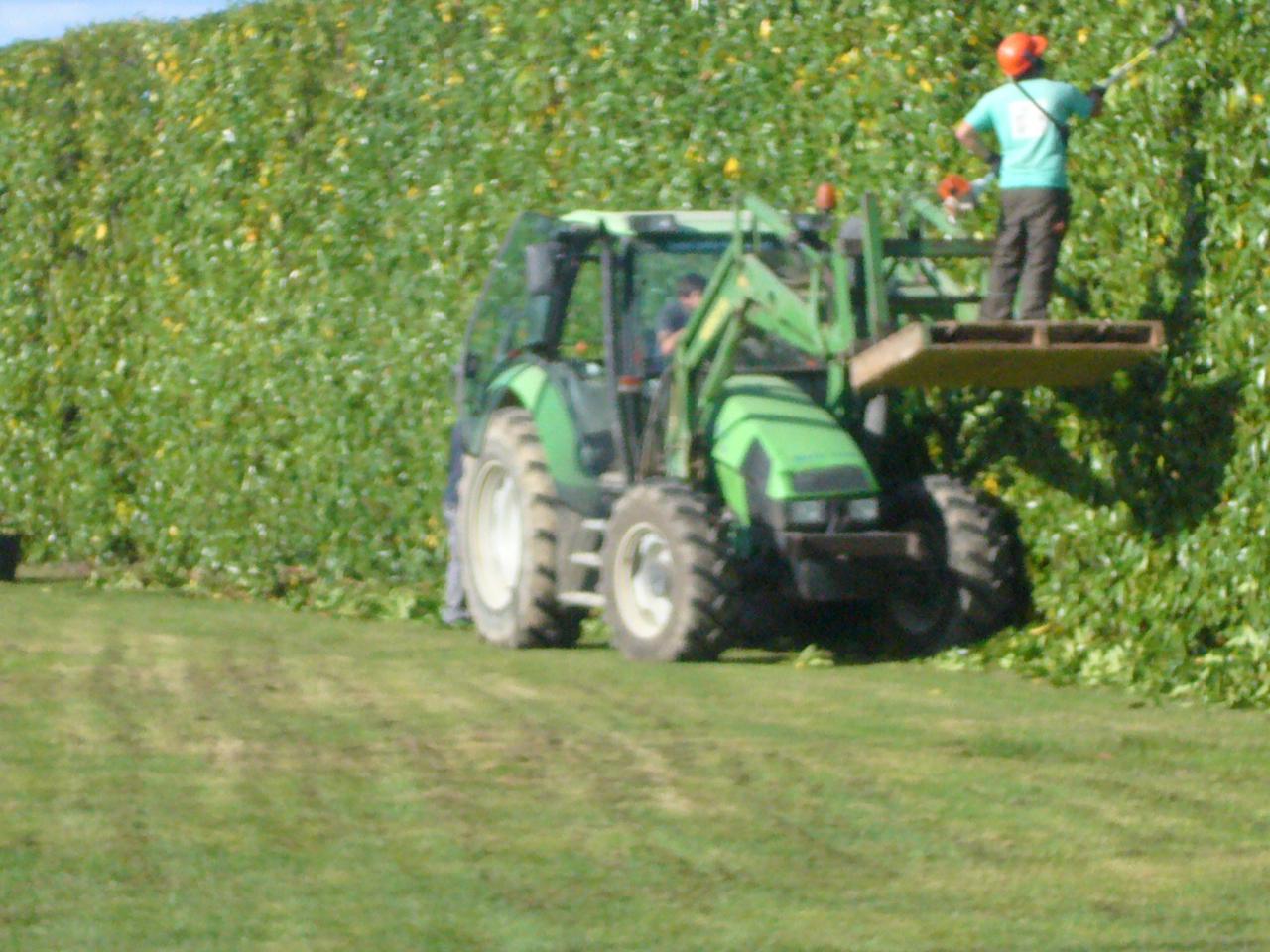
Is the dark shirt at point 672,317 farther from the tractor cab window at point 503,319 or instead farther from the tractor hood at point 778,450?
the tractor cab window at point 503,319

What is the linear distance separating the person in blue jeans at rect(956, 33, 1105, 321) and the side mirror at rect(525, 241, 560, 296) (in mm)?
2199

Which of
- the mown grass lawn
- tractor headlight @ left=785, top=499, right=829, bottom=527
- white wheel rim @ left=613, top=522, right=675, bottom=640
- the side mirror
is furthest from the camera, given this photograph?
the side mirror

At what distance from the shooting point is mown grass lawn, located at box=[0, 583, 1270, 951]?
589cm

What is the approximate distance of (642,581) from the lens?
38.1 feet

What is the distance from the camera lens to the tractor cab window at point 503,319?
1290 centimetres

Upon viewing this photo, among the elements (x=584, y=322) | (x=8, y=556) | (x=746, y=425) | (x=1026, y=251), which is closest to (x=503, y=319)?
(x=584, y=322)

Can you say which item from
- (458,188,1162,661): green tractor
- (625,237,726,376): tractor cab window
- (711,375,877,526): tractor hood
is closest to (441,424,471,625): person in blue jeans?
(458,188,1162,661): green tractor

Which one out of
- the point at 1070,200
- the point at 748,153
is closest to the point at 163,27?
the point at 748,153

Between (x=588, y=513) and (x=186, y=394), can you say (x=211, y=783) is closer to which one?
(x=588, y=513)

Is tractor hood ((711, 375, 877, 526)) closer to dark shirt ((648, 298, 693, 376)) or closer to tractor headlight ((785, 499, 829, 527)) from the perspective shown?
tractor headlight ((785, 499, 829, 527))

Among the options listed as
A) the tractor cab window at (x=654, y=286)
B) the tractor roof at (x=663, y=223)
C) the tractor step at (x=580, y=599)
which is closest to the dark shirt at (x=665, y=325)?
the tractor cab window at (x=654, y=286)

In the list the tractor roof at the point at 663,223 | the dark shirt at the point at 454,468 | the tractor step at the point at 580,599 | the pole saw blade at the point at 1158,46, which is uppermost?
the pole saw blade at the point at 1158,46

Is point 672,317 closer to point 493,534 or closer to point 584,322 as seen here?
point 584,322

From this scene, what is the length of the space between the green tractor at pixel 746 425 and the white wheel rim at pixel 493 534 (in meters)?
0.15
